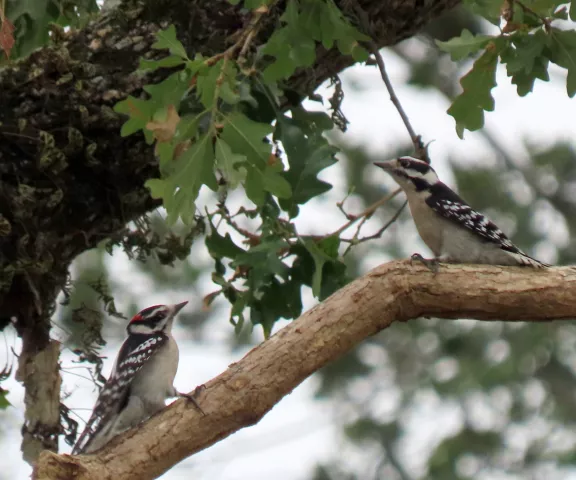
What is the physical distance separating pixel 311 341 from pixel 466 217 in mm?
1797

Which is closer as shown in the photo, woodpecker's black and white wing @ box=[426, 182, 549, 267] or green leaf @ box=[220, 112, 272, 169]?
green leaf @ box=[220, 112, 272, 169]

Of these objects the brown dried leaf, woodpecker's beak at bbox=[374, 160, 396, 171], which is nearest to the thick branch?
the brown dried leaf

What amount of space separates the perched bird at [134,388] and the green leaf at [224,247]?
0.72 m

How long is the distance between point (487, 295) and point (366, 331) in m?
0.53

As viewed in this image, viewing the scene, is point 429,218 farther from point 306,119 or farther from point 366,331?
point 366,331

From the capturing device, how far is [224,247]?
5.68 metres

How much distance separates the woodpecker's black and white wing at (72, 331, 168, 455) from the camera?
5582mm

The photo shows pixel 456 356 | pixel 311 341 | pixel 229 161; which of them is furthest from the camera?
pixel 456 356

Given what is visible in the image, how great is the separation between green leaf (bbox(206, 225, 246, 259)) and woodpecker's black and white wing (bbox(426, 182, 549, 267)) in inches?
45.2

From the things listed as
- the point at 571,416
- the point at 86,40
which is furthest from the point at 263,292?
the point at 571,416

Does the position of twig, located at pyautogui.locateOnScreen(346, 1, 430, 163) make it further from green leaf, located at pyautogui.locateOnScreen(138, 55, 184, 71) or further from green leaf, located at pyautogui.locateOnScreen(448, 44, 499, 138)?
green leaf, located at pyautogui.locateOnScreen(138, 55, 184, 71)

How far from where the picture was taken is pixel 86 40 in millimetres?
5707

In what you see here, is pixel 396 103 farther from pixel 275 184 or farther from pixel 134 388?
pixel 134 388

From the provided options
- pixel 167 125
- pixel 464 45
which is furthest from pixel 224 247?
pixel 464 45
